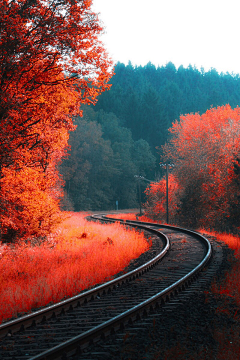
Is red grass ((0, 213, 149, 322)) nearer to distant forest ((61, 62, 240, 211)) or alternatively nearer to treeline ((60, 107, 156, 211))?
distant forest ((61, 62, 240, 211))

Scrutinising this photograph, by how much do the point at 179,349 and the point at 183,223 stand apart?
106 ft

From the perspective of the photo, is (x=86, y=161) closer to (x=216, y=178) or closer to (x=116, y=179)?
(x=116, y=179)

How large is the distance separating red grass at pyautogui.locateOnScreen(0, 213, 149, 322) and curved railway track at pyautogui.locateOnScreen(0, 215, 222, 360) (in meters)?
0.84

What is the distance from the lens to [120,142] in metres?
94.8

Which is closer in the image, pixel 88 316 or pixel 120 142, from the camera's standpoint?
pixel 88 316

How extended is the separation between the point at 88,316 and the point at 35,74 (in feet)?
33.4

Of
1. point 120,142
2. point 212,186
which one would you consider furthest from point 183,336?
point 120,142

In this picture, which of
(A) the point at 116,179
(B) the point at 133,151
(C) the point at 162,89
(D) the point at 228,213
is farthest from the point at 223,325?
(C) the point at 162,89

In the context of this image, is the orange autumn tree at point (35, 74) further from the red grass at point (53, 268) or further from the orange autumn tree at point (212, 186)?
the orange autumn tree at point (212, 186)

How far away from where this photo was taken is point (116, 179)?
9062cm

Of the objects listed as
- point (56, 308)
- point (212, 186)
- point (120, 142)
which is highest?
point (120, 142)

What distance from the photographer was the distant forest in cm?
7894

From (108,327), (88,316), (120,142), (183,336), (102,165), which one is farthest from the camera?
(120,142)

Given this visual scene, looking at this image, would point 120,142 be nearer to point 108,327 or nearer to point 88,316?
point 88,316
